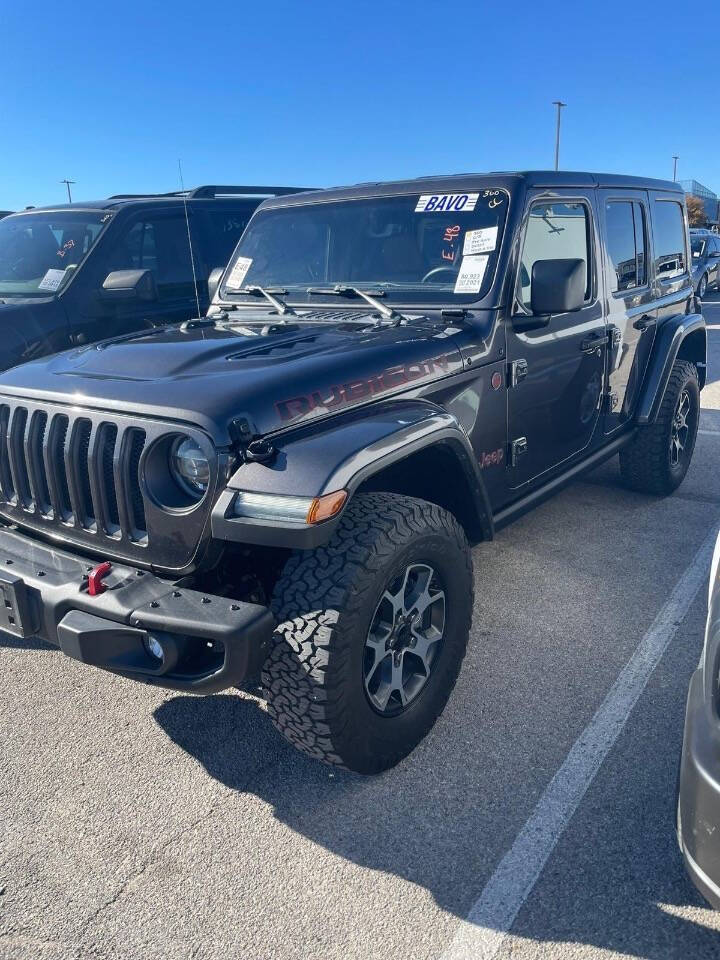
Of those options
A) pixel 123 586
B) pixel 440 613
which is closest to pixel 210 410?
pixel 123 586

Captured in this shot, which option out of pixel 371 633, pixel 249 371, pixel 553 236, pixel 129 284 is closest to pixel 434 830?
pixel 371 633

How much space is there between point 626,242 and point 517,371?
5.28 feet

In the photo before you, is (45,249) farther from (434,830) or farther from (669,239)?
(434,830)

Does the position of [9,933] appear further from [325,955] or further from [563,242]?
[563,242]

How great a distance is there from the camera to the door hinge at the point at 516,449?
3.47 meters

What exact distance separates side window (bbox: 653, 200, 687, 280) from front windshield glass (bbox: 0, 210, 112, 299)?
383 centimetres

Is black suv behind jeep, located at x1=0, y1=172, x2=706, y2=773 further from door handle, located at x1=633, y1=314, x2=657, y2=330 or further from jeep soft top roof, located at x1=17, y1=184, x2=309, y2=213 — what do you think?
jeep soft top roof, located at x1=17, y1=184, x2=309, y2=213

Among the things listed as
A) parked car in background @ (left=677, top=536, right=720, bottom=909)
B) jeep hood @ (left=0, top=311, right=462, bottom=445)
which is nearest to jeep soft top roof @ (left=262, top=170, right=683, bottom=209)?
jeep hood @ (left=0, top=311, right=462, bottom=445)

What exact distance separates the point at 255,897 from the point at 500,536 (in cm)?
277

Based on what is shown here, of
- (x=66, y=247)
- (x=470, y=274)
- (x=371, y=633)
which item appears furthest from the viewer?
(x=66, y=247)

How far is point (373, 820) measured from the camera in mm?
2434

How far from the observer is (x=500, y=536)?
15.0 ft

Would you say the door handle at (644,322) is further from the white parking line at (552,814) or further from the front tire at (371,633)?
the front tire at (371,633)

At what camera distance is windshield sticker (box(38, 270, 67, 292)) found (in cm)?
563
